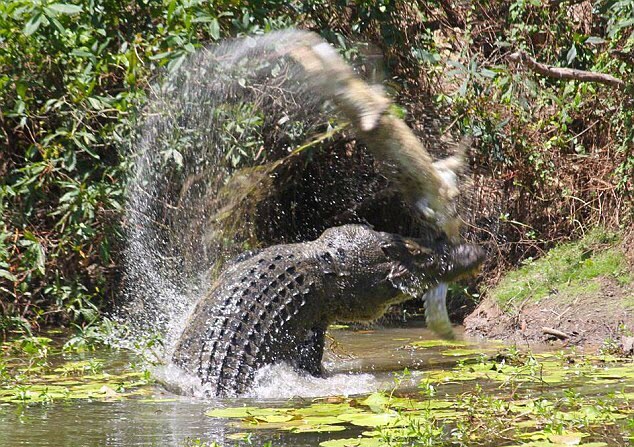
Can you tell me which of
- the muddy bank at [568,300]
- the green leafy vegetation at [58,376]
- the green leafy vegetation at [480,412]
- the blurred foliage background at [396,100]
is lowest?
the green leafy vegetation at [480,412]

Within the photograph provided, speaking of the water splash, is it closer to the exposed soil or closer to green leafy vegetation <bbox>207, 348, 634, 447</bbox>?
green leafy vegetation <bbox>207, 348, 634, 447</bbox>

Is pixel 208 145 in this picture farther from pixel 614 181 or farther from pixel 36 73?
pixel 614 181

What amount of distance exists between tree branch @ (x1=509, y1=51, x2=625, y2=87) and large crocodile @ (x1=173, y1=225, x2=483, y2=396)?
89.9 inches

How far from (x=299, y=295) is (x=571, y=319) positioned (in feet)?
8.49

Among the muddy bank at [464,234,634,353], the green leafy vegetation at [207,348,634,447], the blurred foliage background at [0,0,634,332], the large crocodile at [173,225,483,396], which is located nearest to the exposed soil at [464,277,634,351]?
the muddy bank at [464,234,634,353]

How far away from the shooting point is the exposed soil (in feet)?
24.3

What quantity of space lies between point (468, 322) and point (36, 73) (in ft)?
14.5

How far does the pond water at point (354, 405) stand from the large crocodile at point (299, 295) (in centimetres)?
20

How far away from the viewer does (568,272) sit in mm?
8492

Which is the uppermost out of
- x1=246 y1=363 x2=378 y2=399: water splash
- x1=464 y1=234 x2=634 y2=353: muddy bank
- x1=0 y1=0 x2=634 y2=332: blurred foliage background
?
x1=0 y1=0 x2=634 y2=332: blurred foliage background

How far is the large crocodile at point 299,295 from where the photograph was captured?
592 cm

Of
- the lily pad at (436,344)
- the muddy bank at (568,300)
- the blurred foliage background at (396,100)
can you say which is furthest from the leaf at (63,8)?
the muddy bank at (568,300)

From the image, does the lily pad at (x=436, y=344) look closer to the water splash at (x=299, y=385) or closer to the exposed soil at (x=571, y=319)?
the exposed soil at (x=571, y=319)

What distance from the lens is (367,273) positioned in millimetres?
6488
